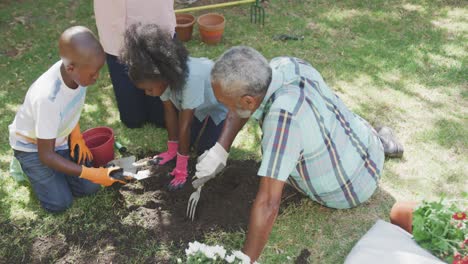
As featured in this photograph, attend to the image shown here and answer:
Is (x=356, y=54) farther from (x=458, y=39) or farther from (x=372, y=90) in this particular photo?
(x=458, y=39)

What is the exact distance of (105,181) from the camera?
3.00 metres

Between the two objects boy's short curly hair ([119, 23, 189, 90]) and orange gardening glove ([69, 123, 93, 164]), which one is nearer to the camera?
boy's short curly hair ([119, 23, 189, 90])

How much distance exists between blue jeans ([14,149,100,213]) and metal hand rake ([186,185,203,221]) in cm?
86

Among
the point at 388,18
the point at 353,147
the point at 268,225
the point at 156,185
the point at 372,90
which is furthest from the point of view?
the point at 388,18

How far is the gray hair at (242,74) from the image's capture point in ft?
6.91

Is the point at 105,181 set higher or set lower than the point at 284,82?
lower

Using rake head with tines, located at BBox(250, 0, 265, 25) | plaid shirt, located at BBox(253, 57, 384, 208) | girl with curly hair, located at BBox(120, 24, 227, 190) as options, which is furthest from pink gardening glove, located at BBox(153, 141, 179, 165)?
rake head with tines, located at BBox(250, 0, 265, 25)

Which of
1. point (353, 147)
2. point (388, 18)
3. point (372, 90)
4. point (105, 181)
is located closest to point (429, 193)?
point (353, 147)

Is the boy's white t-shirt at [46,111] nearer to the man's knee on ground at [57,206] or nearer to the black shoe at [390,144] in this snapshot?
the man's knee on ground at [57,206]

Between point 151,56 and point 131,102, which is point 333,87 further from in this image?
point 151,56

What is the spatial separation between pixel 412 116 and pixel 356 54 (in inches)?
51.3

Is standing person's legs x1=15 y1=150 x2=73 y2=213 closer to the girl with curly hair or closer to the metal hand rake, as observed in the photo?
the girl with curly hair

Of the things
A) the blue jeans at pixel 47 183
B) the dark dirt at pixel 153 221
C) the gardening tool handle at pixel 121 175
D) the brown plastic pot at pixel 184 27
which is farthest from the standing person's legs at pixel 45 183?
the brown plastic pot at pixel 184 27

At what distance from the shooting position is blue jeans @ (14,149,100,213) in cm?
301
